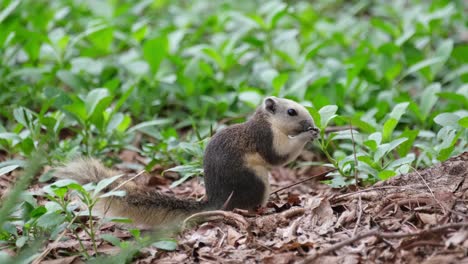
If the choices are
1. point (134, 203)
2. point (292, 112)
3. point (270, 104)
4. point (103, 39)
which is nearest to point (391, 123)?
point (292, 112)

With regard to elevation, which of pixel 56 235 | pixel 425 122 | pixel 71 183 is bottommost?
pixel 425 122

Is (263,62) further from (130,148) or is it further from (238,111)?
(130,148)

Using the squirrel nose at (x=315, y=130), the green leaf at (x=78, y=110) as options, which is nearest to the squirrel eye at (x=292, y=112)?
the squirrel nose at (x=315, y=130)

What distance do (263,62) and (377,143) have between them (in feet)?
12.1

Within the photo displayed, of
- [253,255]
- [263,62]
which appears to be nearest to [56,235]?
[253,255]

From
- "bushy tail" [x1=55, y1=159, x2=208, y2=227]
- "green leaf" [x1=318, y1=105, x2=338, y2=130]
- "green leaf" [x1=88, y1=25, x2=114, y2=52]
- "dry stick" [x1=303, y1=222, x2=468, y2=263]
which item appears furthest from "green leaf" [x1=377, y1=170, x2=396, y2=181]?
"green leaf" [x1=88, y1=25, x2=114, y2=52]

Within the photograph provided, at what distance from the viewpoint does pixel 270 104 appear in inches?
238

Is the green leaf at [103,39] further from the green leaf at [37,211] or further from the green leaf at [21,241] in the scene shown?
the green leaf at [21,241]

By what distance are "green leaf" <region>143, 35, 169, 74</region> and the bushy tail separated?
3013mm

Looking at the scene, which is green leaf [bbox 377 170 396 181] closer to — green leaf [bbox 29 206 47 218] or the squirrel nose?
the squirrel nose

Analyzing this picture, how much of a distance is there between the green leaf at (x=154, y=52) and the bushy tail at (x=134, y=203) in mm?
3013

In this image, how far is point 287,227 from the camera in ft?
16.1

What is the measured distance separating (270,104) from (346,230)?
1.63 metres

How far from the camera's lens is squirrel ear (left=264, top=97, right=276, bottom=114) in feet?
19.8
